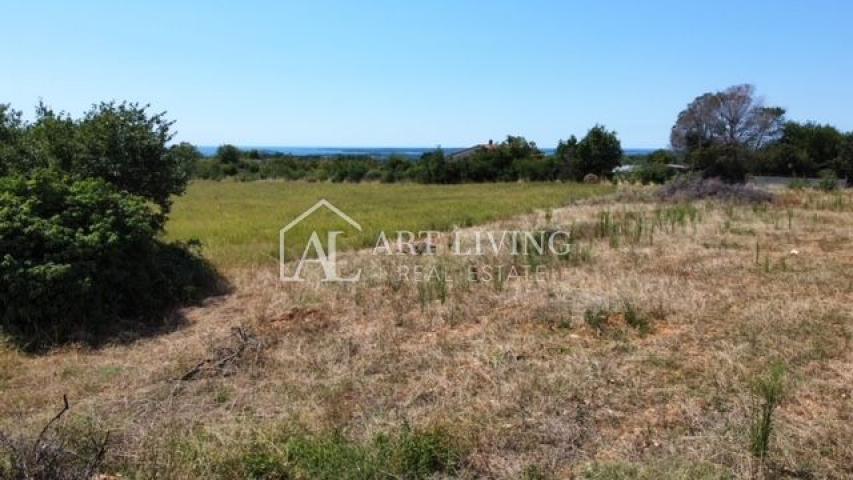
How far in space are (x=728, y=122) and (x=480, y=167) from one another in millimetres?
18772

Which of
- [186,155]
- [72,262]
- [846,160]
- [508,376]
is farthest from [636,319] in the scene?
[846,160]

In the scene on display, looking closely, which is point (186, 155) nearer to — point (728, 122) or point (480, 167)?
point (480, 167)

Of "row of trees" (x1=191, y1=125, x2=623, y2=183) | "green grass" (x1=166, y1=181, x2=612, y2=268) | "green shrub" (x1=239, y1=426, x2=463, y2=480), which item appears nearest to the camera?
"green shrub" (x1=239, y1=426, x2=463, y2=480)

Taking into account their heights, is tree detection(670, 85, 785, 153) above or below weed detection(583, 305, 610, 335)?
above

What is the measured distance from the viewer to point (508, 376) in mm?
4031

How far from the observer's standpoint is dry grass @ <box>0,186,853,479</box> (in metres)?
2.99

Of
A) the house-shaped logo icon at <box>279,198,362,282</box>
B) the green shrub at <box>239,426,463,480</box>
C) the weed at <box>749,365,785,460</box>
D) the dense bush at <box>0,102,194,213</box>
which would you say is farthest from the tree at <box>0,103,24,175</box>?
the weed at <box>749,365,785,460</box>

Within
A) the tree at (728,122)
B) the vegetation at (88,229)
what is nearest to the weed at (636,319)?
the vegetation at (88,229)

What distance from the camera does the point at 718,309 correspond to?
552 centimetres

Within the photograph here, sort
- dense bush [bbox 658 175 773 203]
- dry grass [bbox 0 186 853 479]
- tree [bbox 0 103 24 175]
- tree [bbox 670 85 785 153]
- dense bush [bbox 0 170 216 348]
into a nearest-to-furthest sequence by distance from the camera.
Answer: dry grass [bbox 0 186 853 479] < dense bush [bbox 0 170 216 348] < tree [bbox 0 103 24 175] < dense bush [bbox 658 175 773 203] < tree [bbox 670 85 785 153]

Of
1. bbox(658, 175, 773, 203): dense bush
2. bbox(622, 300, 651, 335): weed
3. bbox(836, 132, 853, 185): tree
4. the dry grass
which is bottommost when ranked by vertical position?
the dry grass

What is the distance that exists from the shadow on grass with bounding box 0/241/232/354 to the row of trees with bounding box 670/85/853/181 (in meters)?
24.6

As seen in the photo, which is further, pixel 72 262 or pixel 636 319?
pixel 72 262

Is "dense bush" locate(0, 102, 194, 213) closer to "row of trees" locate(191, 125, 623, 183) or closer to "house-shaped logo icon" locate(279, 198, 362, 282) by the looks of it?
"house-shaped logo icon" locate(279, 198, 362, 282)
